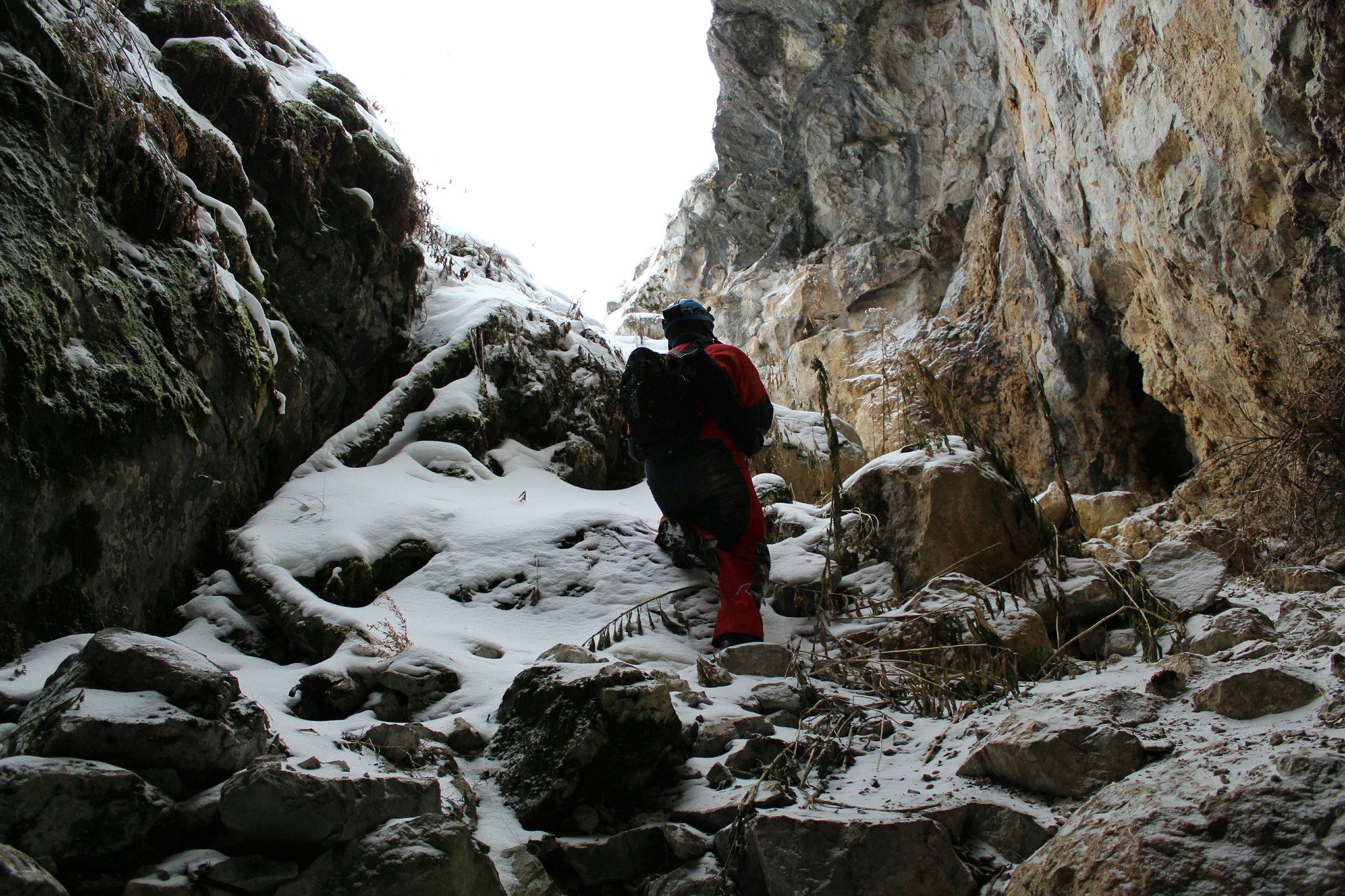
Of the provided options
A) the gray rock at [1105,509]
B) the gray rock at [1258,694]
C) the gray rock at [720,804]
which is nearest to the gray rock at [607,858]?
the gray rock at [720,804]

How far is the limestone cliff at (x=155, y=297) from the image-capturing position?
257 centimetres

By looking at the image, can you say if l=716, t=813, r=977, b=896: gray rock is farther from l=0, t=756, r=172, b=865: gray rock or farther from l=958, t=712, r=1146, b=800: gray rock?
l=0, t=756, r=172, b=865: gray rock

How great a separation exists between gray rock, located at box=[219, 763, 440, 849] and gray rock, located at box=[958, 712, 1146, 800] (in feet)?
4.66

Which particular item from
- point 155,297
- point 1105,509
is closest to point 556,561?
point 155,297

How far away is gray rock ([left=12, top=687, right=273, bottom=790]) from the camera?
5.15 feet

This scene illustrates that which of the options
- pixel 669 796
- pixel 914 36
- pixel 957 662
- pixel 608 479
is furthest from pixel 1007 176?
pixel 669 796

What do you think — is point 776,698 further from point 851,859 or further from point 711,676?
point 851,859

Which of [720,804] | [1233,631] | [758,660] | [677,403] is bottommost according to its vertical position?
[720,804]

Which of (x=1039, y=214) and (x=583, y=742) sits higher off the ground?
(x=1039, y=214)

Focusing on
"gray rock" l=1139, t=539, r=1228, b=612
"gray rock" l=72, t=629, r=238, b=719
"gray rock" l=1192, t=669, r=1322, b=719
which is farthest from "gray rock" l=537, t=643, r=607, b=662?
"gray rock" l=1139, t=539, r=1228, b=612

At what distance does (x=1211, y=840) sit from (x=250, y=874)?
5.60 feet

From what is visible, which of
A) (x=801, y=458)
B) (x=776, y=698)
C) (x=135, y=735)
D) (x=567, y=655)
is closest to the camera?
(x=135, y=735)

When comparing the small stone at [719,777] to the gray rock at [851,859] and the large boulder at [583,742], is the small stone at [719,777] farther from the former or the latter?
the gray rock at [851,859]

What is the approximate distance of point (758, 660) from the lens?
295cm
